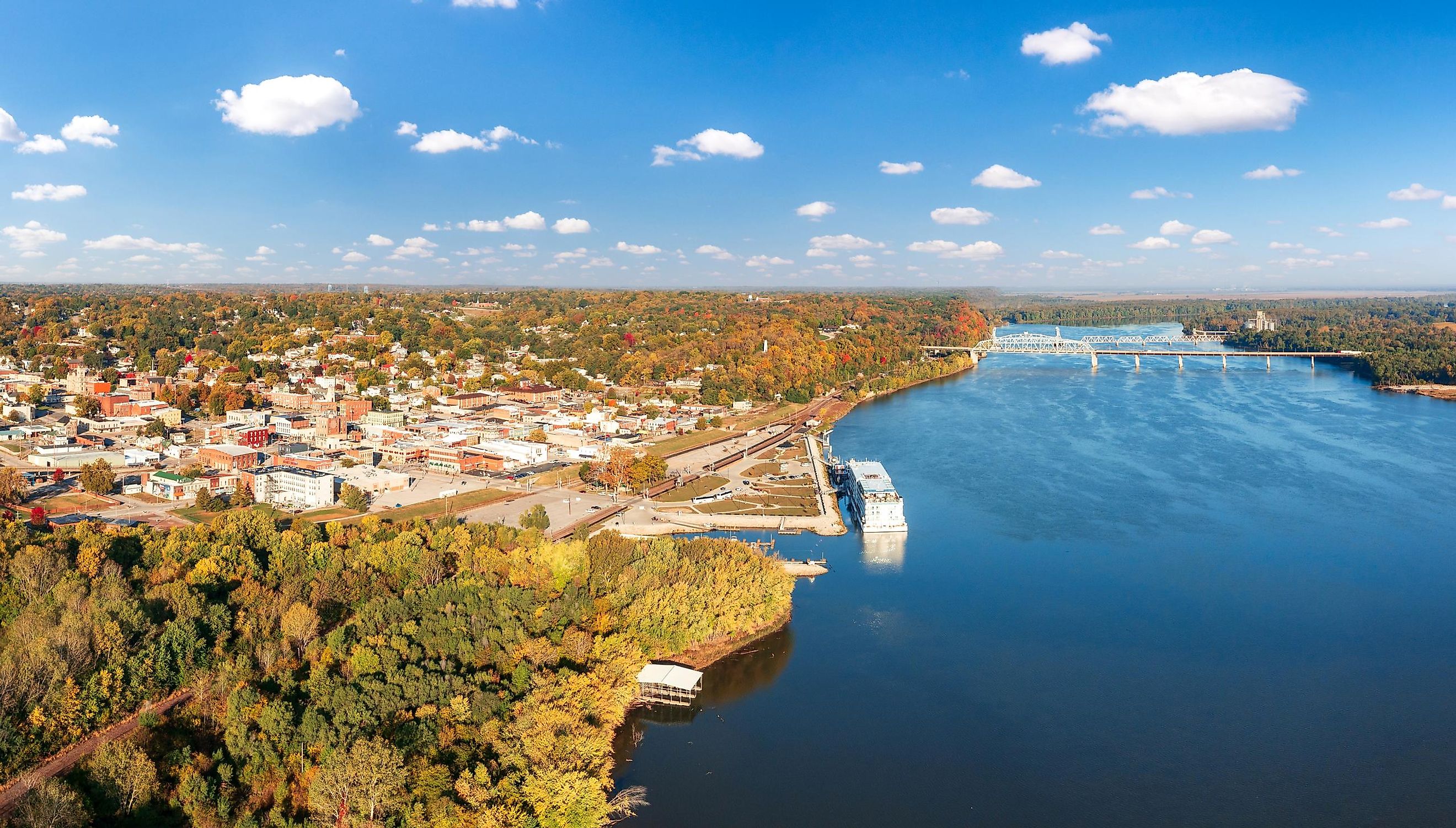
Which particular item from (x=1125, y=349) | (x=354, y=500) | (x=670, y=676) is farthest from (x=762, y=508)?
(x=1125, y=349)

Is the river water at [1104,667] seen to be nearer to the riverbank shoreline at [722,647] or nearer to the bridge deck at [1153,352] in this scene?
the riverbank shoreline at [722,647]

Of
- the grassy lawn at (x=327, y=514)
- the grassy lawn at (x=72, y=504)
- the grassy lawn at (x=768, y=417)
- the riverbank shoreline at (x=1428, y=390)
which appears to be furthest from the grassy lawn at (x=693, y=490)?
the riverbank shoreline at (x=1428, y=390)

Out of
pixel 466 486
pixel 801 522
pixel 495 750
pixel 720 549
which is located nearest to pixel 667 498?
pixel 801 522

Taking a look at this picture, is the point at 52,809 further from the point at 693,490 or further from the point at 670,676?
the point at 693,490

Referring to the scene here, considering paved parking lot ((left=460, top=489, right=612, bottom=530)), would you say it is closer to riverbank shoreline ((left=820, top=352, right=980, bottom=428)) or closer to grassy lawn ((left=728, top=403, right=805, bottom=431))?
grassy lawn ((left=728, top=403, right=805, bottom=431))

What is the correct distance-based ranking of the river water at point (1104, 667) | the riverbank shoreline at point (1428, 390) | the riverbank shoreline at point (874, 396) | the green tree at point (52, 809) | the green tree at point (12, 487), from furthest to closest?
the riverbank shoreline at point (1428, 390) < the riverbank shoreline at point (874, 396) < the green tree at point (12, 487) < the river water at point (1104, 667) < the green tree at point (52, 809)
